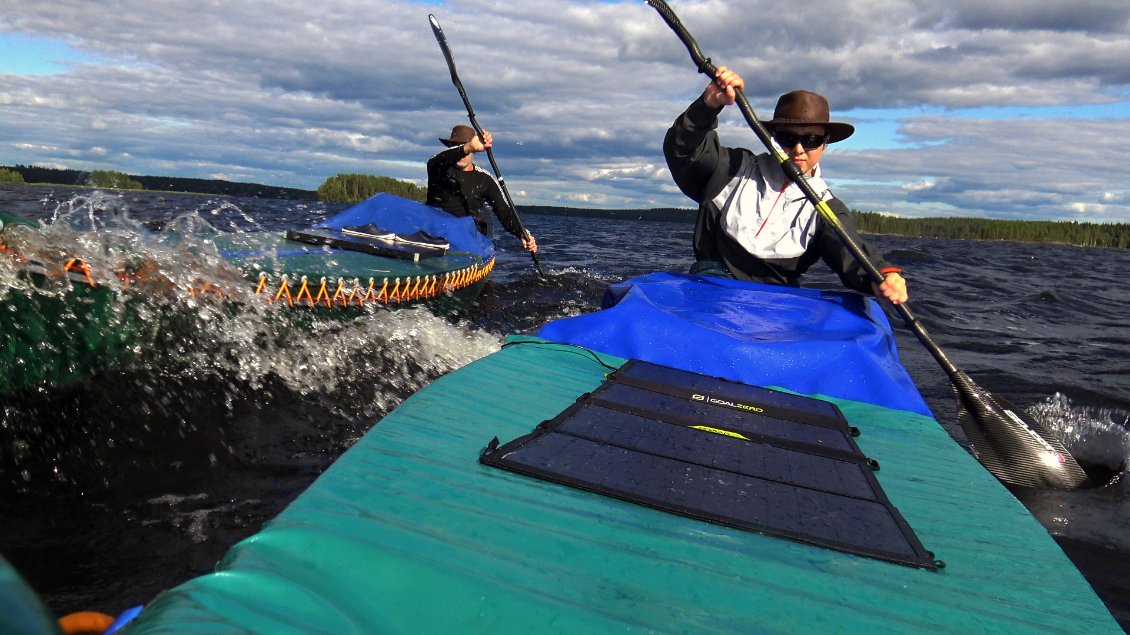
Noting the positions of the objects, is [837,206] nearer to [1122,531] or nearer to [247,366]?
[1122,531]

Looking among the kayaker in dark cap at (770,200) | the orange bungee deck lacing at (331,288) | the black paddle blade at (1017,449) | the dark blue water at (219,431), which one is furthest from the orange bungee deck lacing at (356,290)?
the black paddle blade at (1017,449)

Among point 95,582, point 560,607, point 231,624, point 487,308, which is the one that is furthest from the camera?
point 487,308

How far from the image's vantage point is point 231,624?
1.29 m

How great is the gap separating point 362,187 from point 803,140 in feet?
92.4

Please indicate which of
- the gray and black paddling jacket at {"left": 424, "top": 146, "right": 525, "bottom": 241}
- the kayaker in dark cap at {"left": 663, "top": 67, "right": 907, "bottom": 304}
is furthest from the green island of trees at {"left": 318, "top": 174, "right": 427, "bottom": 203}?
the kayaker in dark cap at {"left": 663, "top": 67, "right": 907, "bottom": 304}

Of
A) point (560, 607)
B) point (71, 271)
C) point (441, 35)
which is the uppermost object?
point (441, 35)

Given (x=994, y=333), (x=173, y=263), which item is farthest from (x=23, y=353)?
(x=994, y=333)

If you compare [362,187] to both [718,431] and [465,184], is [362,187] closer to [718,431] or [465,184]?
[465,184]

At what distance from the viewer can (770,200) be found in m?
4.62

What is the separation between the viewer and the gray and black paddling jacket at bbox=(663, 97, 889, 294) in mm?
4543

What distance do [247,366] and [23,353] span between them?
4.11 ft

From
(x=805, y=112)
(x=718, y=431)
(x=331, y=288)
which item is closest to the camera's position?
(x=718, y=431)

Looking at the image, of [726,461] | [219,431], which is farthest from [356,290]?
[726,461]

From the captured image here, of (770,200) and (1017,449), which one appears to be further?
(770,200)
